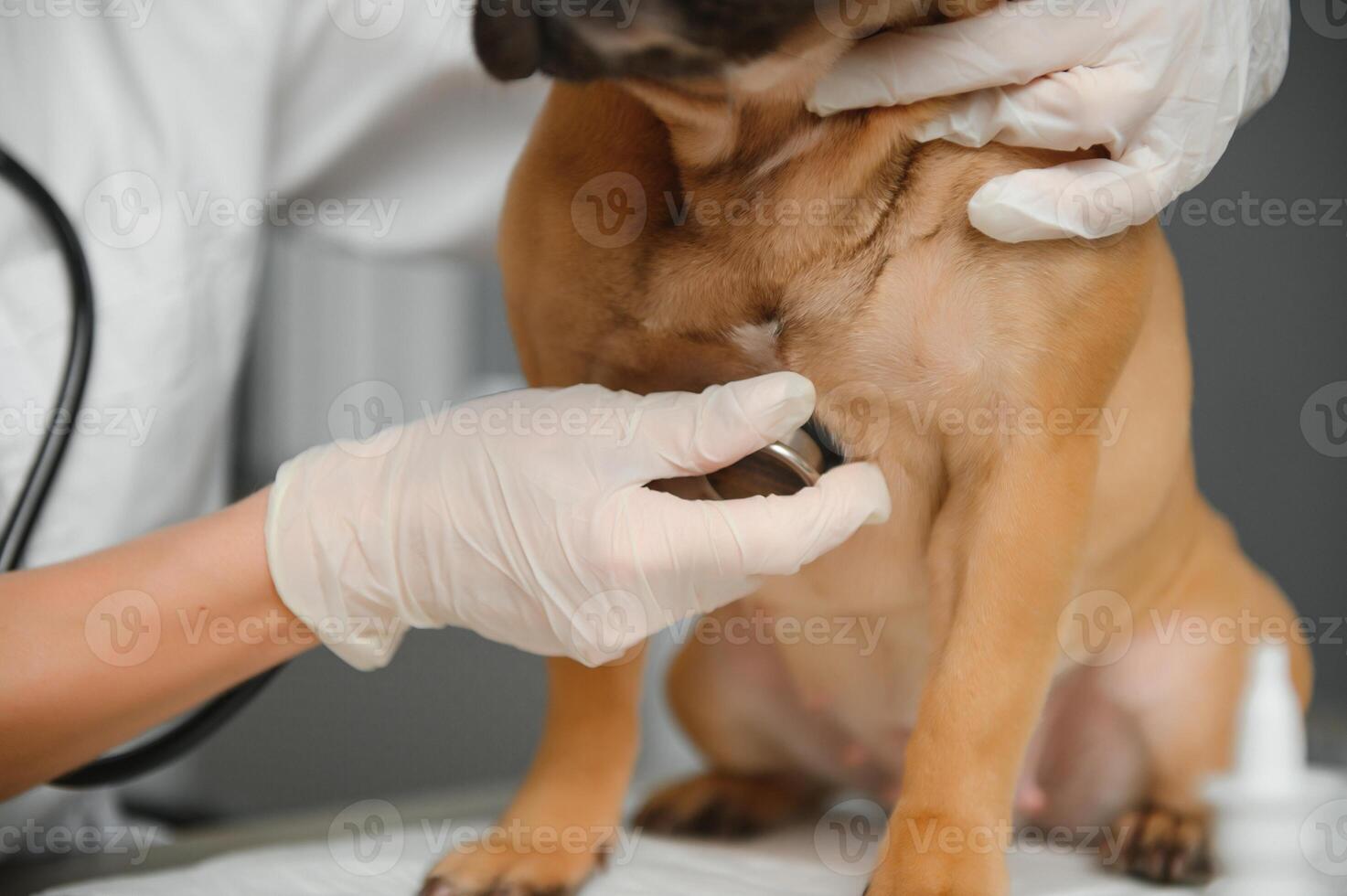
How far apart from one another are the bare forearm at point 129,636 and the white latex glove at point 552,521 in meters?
0.04

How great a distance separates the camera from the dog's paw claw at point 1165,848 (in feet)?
3.67

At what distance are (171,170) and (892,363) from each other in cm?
93

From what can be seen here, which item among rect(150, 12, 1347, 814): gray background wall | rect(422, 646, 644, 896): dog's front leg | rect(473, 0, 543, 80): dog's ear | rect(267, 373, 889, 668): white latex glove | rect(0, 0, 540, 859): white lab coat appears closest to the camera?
rect(473, 0, 543, 80): dog's ear

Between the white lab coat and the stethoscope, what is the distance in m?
0.09

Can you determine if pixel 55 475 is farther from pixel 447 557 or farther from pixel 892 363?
pixel 892 363

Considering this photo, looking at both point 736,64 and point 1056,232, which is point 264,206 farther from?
point 1056,232

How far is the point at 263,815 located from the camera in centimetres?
181

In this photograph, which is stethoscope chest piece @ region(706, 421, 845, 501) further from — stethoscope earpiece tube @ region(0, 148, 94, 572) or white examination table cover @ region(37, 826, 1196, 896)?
stethoscope earpiece tube @ region(0, 148, 94, 572)

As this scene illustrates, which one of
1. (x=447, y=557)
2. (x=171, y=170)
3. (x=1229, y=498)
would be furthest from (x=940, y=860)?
(x=1229, y=498)

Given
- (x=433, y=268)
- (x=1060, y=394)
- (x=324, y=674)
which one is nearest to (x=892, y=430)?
(x=1060, y=394)

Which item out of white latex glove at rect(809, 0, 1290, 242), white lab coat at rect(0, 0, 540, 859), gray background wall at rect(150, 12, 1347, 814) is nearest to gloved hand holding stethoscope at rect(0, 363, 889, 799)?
white latex glove at rect(809, 0, 1290, 242)

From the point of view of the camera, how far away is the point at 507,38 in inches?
33.1

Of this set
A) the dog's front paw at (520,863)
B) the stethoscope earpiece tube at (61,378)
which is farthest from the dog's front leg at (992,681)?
the stethoscope earpiece tube at (61,378)

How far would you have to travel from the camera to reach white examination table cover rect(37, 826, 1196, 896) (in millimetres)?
986
